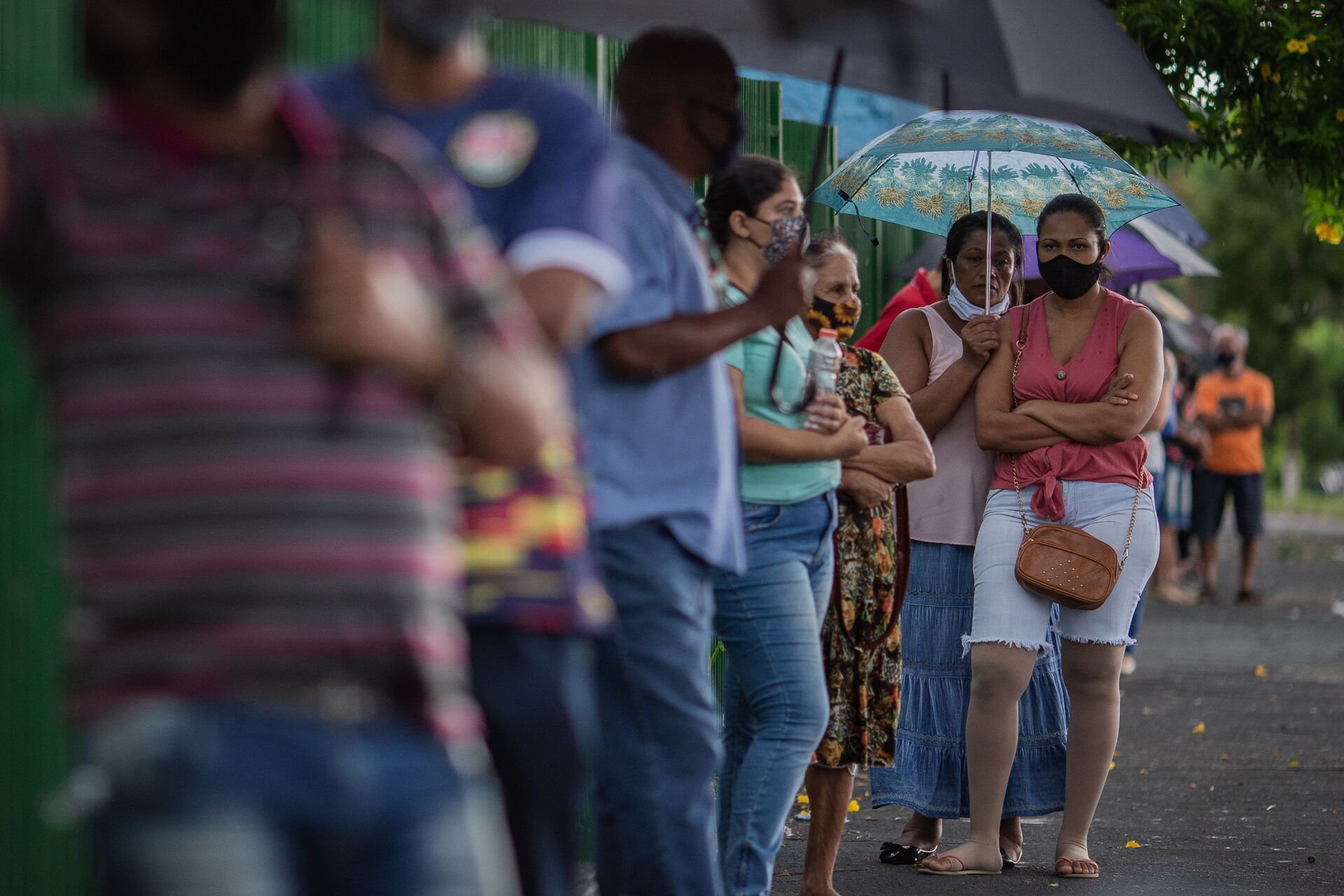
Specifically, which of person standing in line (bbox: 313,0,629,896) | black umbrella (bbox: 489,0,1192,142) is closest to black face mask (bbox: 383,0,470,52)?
person standing in line (bbox: 313,0,629,896)

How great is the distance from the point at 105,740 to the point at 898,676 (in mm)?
3844

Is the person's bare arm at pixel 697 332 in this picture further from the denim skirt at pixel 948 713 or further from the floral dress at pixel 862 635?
the denim skirt at pixel 948 713

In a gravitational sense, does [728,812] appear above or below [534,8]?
below

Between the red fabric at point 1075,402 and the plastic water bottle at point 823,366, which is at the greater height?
the plastic water bottle at point 823,366

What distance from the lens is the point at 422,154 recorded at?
95.5 inches

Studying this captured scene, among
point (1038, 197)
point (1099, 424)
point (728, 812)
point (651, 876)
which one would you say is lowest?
point (728, 812)

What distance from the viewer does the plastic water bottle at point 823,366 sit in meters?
4.85

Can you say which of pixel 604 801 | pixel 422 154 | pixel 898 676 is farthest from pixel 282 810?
pixel 898 676

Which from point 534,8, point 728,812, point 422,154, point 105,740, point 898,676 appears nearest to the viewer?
point 105,740

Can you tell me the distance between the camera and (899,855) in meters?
6.15

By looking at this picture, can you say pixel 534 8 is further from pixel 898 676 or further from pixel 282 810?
pixel 898 676

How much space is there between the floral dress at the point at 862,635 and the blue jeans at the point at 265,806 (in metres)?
3.53

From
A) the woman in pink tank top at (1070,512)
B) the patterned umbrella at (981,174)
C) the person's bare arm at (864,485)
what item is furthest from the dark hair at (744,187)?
the patterned umbrella at (981,174)

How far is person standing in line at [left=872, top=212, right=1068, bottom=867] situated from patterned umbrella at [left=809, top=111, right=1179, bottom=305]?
276mm
